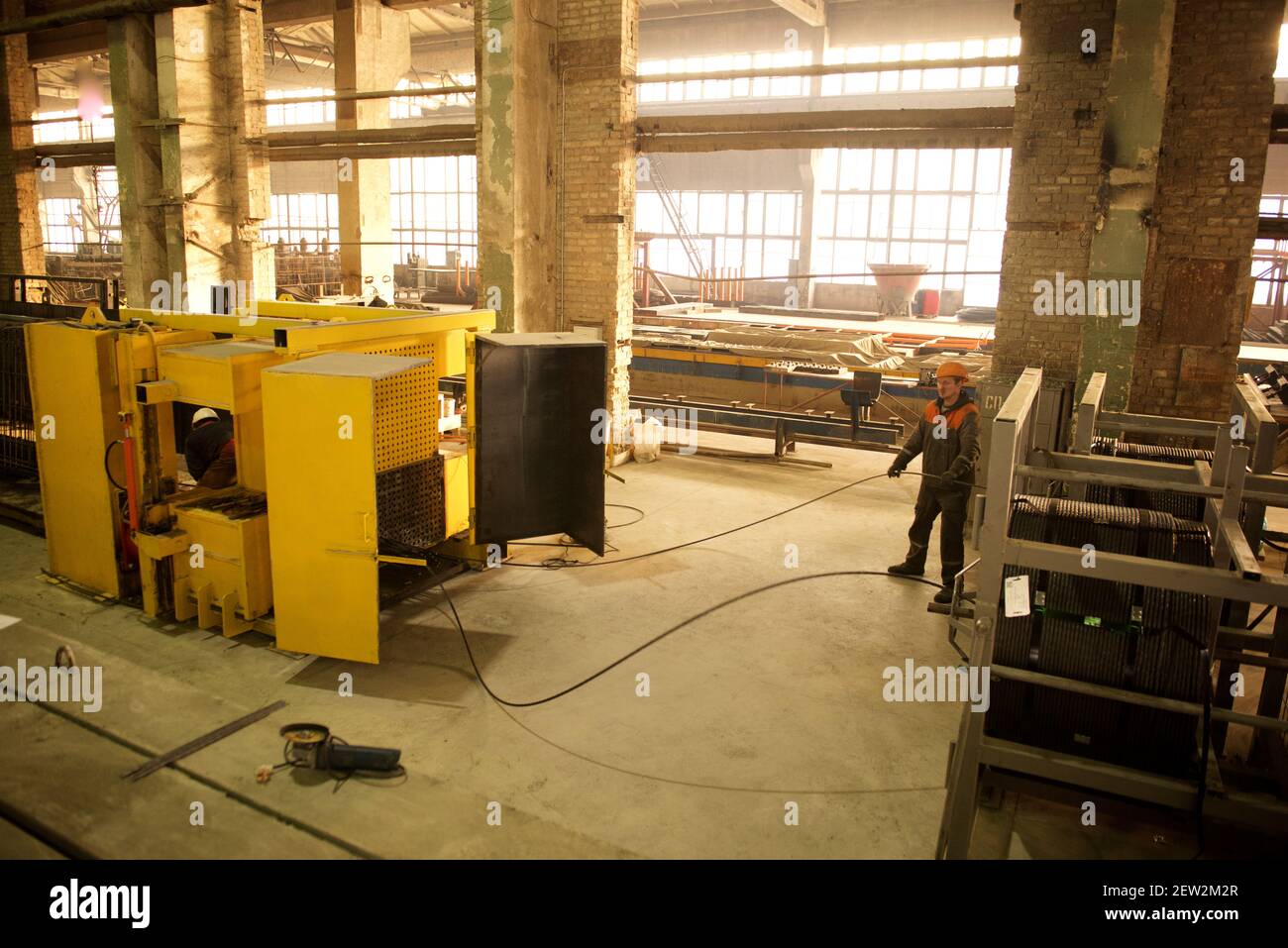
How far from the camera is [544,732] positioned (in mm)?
5121

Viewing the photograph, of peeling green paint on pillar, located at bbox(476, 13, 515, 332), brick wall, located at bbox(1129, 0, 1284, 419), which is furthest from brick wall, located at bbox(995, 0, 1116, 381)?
peeling green paint on pillar, located at bbox(476, 13, 515, 332)

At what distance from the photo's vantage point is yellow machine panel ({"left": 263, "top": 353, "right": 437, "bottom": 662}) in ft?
17.4

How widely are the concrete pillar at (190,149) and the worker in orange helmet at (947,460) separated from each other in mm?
10240

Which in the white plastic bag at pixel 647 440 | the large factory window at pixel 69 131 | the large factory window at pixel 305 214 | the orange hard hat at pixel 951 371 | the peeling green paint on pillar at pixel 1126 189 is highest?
the large factory window at pixel 69 131

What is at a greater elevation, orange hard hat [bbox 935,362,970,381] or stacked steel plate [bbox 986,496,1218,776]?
orange hard hat [bbox 935,362,970,381]

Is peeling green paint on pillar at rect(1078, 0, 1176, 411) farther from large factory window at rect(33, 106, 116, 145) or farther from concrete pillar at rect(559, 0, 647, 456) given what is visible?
large factory window at rect(33, 106, 116, 145)

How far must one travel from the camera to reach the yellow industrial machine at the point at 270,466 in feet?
17.9

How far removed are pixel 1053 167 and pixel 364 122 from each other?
13.0m

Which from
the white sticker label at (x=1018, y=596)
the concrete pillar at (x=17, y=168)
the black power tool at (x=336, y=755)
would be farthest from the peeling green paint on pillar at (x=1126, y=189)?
the concrete pillar at (x=17, y=168)

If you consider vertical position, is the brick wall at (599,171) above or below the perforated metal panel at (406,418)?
above

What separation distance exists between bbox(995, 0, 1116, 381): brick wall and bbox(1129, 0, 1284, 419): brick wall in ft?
3.81

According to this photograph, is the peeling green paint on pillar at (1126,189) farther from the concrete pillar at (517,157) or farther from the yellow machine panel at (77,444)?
the yellow machine panel at (77,444)
